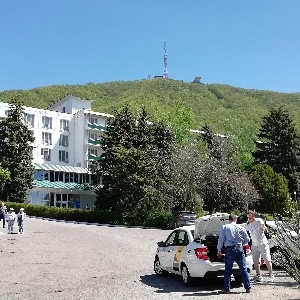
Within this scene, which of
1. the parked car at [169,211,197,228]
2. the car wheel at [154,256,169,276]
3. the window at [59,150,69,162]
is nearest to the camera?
the car wheel at [154,256,169,276]

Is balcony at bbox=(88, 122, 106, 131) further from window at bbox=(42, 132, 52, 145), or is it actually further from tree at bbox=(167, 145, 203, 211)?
tree at bbox=(167, 145, 203, 211)

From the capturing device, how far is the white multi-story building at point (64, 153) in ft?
235

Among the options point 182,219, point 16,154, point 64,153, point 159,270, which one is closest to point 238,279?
point 159,270

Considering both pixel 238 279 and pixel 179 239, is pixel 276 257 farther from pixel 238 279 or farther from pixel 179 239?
pixel 179 239

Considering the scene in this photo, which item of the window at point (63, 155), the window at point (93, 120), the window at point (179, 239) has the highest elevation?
the window at point (93, 120)

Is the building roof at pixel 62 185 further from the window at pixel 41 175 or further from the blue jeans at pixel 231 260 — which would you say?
the blue jeans at pixel 231 260

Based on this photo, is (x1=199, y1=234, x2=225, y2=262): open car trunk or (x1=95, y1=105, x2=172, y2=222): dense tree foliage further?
(x1=95, y1=105, x2=172, y2=222): dense tree foliage

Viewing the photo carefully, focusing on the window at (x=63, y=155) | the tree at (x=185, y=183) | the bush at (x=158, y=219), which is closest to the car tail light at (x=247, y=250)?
the bush at (x=158, y=219)

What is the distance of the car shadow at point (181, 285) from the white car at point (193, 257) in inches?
10.0

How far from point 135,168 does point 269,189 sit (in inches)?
764

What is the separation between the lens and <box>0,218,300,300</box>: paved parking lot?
412 inches

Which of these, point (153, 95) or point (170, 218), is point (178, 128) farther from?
point (153, 95)

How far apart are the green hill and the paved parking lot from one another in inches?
3289

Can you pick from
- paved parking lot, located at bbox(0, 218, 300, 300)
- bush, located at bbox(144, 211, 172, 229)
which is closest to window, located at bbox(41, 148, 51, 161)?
bush, located at bbox(144, 211, 172, 229)
